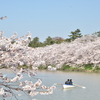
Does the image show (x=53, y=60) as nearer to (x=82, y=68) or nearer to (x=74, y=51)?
(x=74, y=51)

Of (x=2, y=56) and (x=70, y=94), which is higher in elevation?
(x=2, y=56)

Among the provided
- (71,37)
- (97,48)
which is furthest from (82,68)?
(71,37)

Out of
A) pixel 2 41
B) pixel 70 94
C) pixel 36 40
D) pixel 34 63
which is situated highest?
pixel 36 40

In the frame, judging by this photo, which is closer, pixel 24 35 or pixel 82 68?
pixel 24 35

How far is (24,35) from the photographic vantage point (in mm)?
5238

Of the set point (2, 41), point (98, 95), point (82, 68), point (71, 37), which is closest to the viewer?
point (2, 41)

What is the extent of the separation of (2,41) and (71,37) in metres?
49.7

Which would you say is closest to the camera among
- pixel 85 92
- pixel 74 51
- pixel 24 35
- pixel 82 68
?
pixel 24 35

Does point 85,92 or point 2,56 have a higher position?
point 2,56

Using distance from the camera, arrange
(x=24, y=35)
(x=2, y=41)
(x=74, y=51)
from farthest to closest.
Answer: (x=74, y=51) < (x=24, y=35) < (x=2, y=41)

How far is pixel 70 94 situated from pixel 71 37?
1539 inches

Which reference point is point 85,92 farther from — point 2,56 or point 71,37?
point 71,37

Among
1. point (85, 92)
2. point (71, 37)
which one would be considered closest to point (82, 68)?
point (85, 92)

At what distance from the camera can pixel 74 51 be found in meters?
36.1
